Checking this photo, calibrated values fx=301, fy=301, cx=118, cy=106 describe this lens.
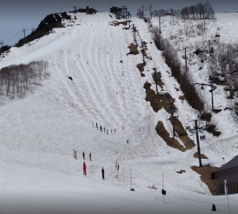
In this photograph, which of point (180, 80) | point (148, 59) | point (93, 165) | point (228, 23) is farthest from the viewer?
point (228, 23)

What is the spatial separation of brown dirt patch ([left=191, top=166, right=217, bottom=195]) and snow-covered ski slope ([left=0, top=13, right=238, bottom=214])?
635 millimetres

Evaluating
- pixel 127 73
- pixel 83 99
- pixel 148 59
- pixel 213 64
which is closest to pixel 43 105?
pixel 83 99

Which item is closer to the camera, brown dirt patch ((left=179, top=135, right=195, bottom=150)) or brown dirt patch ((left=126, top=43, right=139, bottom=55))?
brown dirt patch ((left=179, top=135, right=195, bottom=150))

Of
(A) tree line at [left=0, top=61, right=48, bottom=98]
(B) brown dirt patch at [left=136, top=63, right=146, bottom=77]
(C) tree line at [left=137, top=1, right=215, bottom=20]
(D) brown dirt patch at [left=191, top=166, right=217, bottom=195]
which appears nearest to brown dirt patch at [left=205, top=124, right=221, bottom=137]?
(D) brown dirt patch at [left=191, top=166, right=217, bottom=195]

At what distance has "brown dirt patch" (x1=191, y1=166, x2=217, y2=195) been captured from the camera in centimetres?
2662

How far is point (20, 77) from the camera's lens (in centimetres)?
5244

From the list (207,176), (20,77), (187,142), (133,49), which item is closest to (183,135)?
(187,142)

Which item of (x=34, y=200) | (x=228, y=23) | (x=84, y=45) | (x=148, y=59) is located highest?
(x=228, y=23)

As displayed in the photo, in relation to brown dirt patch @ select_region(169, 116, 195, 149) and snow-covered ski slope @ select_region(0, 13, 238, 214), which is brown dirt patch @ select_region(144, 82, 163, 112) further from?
brown dirt patch @ select_region(169, 116, 195, 149)

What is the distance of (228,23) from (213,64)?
1248 inches

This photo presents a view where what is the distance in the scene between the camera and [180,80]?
59.8 meters

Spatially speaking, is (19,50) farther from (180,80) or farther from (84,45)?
(180,80)

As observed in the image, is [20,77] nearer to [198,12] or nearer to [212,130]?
[212,130]

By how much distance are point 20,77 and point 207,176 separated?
36.7 m
